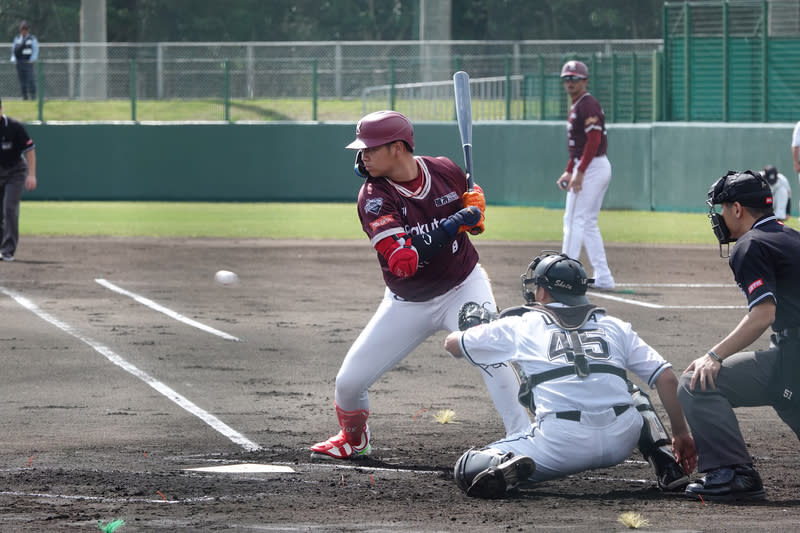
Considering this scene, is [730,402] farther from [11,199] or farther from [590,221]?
[11,199]

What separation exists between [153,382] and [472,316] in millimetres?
3601

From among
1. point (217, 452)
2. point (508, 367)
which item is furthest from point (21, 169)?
point (508, 367)

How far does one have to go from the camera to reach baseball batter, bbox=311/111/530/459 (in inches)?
255

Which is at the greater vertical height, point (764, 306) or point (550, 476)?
point (764, 306)

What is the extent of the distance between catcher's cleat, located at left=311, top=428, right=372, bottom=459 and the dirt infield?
0.31 feet

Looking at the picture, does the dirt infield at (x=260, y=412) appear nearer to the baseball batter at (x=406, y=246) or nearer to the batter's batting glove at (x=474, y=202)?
the baseball batter at (x=406, y=246)

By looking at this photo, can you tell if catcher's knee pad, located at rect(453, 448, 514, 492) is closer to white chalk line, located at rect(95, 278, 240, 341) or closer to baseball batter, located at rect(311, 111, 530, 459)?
baseball batter, located at rect(311, 111, 530, 459)

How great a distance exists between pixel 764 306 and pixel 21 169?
1262 cm

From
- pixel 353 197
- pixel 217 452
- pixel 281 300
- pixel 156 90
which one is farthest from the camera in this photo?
pixel 156 90

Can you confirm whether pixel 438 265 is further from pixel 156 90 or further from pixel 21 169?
pixel 156 90

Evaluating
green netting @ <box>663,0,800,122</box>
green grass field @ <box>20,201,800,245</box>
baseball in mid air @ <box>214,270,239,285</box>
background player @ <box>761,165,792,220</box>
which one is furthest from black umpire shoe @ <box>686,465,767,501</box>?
green netting @ <box>663,0,800,122</box>

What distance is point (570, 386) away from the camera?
5707 millimetres

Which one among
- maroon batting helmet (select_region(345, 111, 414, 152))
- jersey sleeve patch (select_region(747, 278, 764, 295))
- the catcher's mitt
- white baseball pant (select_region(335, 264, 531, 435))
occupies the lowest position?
white baseball pant (select_region(335, 264, 531, 435))

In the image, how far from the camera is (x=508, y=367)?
6340 millimetres
